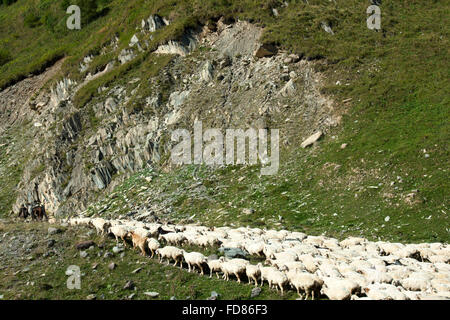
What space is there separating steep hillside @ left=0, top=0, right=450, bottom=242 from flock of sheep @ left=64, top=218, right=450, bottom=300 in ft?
13.2

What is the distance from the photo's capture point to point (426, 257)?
67.4 feet

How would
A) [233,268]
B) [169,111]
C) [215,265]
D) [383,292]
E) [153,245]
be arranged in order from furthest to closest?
1. [169,111]
2. [153,245]
3. [215,265]
4. [233,268]
5. [383,292]

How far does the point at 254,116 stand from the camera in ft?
146

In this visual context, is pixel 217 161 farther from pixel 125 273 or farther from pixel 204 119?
pixel 125 273

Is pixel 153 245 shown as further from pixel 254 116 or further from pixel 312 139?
pixel 254 116

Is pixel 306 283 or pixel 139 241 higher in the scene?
pixel 139 241

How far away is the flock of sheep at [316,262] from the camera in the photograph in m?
14.9

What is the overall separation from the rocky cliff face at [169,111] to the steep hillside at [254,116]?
6.8 inches

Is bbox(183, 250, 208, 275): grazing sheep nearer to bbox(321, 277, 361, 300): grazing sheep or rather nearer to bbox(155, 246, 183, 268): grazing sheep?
bbox(155, 246, 183, 268): grazing sheep

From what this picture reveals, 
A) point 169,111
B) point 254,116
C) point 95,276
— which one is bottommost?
point 95,276
